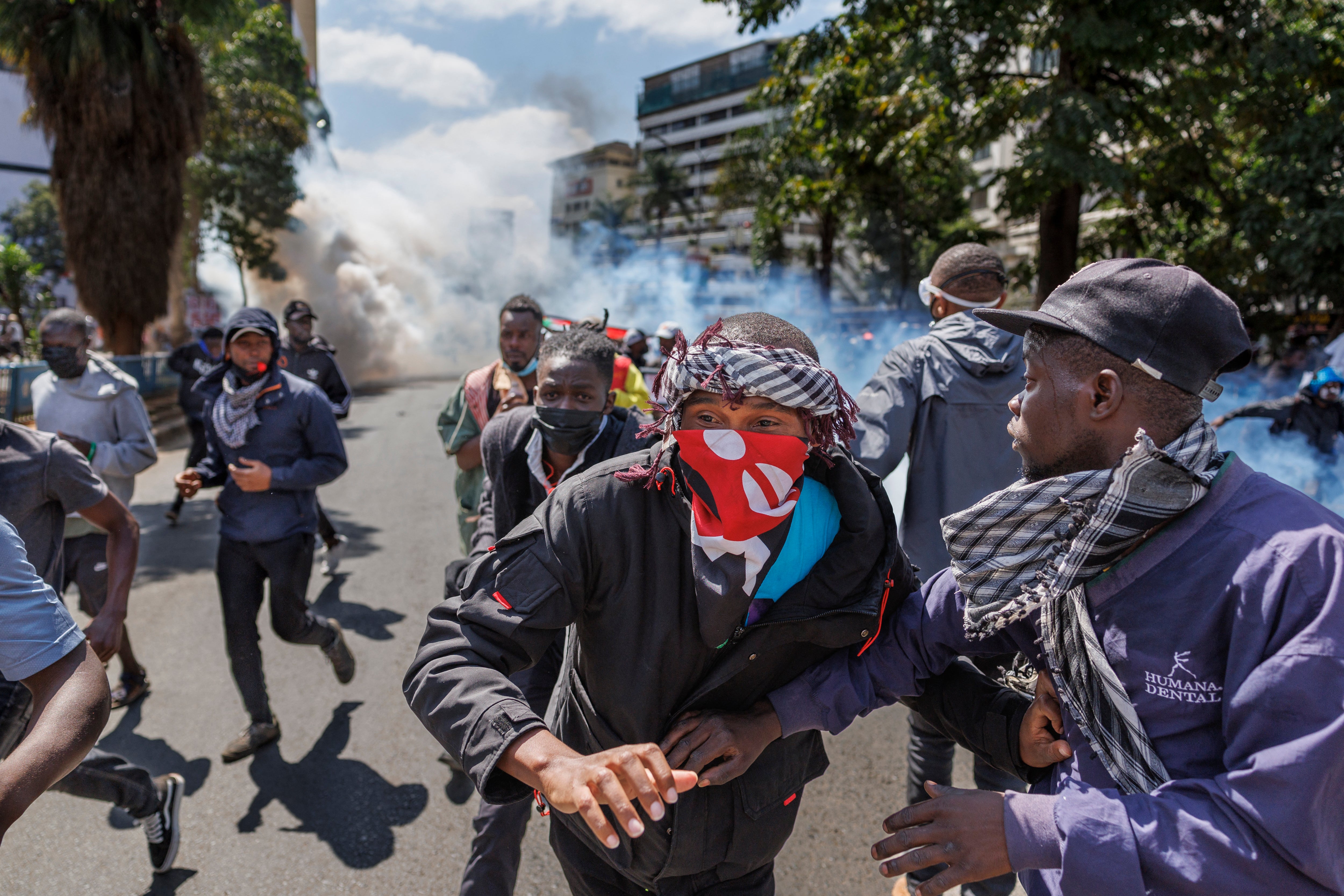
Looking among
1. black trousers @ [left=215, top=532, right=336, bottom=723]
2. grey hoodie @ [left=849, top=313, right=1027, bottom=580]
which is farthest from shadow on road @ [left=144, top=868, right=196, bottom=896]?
grey hoodie @ [left=849, top=313, right=1027, bottom=580]

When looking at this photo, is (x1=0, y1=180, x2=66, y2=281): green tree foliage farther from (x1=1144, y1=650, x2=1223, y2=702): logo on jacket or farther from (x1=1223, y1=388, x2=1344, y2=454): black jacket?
(x1=1144, y1=650, x2=1223, y2=702): logo on jacket

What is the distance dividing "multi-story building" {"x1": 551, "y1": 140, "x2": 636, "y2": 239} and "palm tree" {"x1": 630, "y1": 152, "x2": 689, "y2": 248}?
61.6ft

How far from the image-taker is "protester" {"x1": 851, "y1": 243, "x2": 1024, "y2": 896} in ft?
9.91

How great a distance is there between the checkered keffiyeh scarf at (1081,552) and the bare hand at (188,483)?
3626 mm

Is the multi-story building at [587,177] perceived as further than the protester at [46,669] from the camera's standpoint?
Yes

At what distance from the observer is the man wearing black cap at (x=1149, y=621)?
107 cm

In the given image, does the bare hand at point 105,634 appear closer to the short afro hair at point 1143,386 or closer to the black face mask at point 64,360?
the black face mask at point 64,360

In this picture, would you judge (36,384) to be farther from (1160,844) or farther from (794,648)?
(1160,844)

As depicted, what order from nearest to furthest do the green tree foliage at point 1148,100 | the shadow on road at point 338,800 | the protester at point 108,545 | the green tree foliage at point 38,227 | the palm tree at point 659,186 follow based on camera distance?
1. the protester at point 108,545
2. the shadow on road at point 338,800
3. the green tree foliage at point 1148,100
4. the green tree foliage at point 38,227
5. the palm tree at point 659,186

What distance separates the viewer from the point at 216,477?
13.0ft

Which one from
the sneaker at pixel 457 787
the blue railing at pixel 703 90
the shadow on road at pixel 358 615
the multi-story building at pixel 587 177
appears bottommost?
the shadow on road at pixel 358 615

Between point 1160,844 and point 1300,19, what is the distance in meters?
11.2

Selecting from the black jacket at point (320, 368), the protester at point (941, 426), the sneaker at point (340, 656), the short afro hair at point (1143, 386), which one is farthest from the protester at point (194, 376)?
the short afro hair at point (1143, 386)

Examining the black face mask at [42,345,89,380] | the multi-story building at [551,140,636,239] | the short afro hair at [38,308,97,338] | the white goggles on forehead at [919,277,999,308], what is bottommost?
the black face mask at [42,345,89,380]
